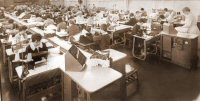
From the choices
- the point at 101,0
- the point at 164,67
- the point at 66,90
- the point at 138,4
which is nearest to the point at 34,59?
the point at 66,90

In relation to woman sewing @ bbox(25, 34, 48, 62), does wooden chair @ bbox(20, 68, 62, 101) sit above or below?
below

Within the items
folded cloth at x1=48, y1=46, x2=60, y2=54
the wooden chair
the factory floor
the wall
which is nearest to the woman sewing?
folded cloth at x1=48, y1=46, x2=60, y2=54

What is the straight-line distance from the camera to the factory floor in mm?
3931

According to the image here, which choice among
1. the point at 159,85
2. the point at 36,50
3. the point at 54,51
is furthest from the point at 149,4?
the point at 36,50

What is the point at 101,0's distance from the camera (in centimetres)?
1577

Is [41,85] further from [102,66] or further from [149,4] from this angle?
[149,4]

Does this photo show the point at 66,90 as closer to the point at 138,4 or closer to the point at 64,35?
the point at 64,35

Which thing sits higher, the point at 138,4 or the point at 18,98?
the point at 138,4

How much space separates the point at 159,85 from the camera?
4477 millimetres

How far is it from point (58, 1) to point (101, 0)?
5944 mm

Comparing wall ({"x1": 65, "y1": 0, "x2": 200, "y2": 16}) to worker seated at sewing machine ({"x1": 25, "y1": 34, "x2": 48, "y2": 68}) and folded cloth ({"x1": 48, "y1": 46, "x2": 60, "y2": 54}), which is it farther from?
worker seated at sewing machine ({"x1": 25, "y1": 34, "x2": 48, "y2": 68})

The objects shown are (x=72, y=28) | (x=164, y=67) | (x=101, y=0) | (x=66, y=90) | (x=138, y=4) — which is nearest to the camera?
(x=66, y=90)

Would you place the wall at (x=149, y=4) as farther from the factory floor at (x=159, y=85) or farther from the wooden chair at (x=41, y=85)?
the wooden chair at (x=41, y=85)

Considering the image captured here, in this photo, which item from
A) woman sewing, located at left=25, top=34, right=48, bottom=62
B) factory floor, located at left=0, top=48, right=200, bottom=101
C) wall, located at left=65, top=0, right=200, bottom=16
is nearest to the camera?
woman sewing, located at left=25, top=34, right=48, bottom=62
